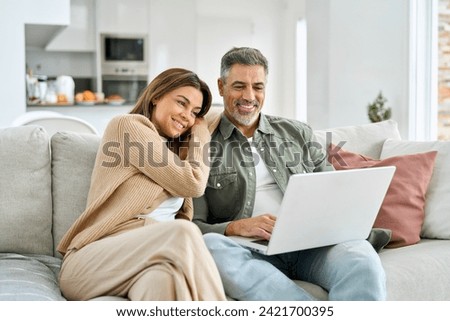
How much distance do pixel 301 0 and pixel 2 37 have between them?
4.33 meters

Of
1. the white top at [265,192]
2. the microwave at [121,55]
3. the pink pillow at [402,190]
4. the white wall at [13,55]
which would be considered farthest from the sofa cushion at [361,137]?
the microwave at [121,55]

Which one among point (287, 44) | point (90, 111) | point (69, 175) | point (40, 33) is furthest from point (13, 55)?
point (287, 44)

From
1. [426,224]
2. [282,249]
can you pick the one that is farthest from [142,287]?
[426,224]

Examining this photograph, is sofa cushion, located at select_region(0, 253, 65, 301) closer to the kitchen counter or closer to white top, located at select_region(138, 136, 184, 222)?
white top, located at select_region(138, 136, 184, 222)

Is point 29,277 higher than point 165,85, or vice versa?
point 165,85

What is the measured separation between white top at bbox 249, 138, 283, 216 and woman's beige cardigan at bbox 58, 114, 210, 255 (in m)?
0.33

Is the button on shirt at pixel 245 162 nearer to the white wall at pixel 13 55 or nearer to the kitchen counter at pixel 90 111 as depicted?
the white wall at pixel 13 55

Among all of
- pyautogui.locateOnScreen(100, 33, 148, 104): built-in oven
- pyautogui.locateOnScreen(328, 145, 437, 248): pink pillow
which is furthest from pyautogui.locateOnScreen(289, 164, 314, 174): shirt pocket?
pyautogui.locateOnScreen(100, 33, 148, 104): built-in oven

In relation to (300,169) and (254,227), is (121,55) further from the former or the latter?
(254,227)

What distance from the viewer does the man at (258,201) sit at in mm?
1866

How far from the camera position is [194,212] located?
2230mm

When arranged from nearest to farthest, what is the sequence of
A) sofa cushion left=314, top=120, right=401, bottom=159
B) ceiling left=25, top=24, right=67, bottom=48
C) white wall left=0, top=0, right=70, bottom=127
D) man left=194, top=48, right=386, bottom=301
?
man left=194, top=48, right=386, bottom=301 → sofa cushion left=314, top=120, right=401, bottom=159 → white wall left=0, top=0, right=70, bottom=127 → ceiling left=25, top=24, right=67, bottom=48

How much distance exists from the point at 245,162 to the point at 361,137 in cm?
70

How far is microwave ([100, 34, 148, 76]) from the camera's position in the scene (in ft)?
25.3
